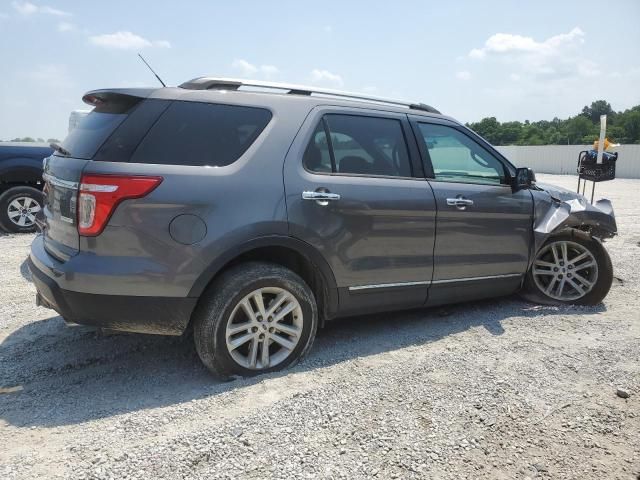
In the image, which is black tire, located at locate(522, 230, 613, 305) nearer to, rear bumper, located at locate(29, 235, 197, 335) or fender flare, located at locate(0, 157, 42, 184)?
rear bumper, located at locate(29, 235, 197, 335)

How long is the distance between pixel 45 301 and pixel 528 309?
403 cm

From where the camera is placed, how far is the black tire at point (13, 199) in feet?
26.6

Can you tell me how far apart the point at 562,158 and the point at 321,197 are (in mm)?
40279

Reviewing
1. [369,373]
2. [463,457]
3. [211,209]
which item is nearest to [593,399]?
[463,457]

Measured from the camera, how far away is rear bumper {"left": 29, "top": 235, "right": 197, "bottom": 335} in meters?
2.88

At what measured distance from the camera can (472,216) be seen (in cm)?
412

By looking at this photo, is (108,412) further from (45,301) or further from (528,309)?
(528,309)

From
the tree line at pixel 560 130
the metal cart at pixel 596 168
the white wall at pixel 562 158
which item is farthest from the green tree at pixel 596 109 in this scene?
the metal cart at pixel 596 168

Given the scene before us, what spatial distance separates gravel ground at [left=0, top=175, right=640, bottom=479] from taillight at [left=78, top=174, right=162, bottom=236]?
108cm

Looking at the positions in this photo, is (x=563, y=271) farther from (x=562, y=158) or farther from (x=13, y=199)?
(x=562, y=158)

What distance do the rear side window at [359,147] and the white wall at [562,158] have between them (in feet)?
96.6

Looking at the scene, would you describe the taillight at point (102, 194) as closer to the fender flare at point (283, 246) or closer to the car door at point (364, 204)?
the fender flare at point (283, 246)

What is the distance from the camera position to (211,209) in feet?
9.77

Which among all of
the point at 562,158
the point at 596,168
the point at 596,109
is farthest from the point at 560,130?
the point at 596,168
